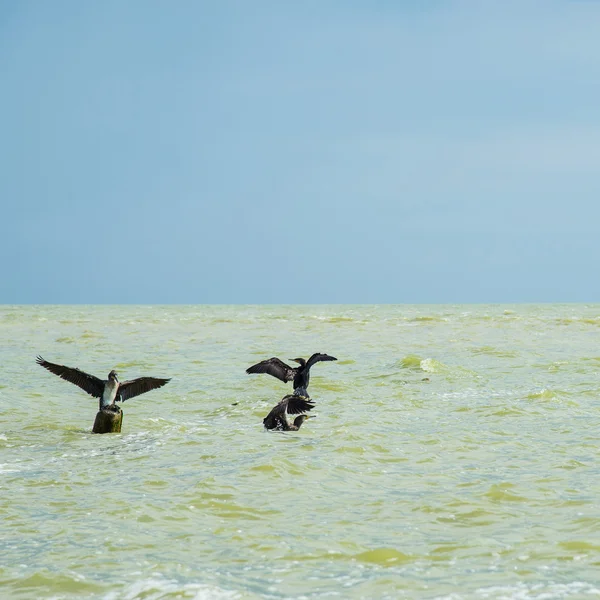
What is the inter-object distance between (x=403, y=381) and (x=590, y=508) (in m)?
10.8

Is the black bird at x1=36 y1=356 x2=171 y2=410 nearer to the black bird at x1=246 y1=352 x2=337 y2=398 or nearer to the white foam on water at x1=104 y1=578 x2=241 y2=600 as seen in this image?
the black bird at x1=246 y1=352 x2=337 y2=398

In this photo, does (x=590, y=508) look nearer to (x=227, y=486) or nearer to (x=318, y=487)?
(x=318, y=487)

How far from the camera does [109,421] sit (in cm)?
1318

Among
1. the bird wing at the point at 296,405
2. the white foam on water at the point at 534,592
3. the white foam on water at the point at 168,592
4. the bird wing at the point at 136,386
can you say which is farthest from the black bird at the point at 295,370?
the white foam on water at the point at 534,592

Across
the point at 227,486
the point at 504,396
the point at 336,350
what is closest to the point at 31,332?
the point at 336,350

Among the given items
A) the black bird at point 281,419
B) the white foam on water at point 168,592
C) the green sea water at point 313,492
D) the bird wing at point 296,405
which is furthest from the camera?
the bird wing at point 296,405

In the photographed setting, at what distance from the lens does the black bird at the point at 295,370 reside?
16.2 meters

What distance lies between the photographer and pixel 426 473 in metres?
9.82

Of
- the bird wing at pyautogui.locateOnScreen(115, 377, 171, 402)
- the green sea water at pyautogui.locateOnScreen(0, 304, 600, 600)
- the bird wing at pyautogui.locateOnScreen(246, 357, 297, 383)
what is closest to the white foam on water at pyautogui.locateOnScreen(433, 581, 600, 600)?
the green sea water at pyautogui.locateOnScreen(0, 304, 600, 600)

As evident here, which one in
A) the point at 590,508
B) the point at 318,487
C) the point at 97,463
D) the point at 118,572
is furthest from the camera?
the point at 97,463

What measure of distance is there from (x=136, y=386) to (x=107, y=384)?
1.58 ft

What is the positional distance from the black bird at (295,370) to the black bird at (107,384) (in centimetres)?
→ 298

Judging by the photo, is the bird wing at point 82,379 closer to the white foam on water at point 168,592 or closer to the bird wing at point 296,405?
the bird wing at point 296,405

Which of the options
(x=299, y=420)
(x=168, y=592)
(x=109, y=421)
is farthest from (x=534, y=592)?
(x=109, y=421)
